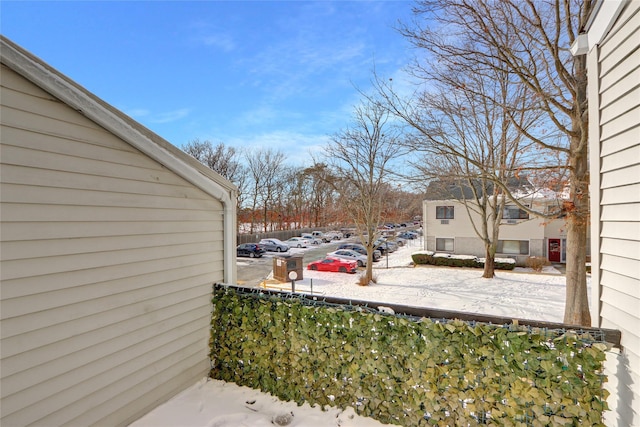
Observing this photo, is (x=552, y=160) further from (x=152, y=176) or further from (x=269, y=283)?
(x=269, y=283)

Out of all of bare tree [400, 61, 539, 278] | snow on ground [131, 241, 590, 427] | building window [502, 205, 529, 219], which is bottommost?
snow on ground [131, 241, 590, 427]

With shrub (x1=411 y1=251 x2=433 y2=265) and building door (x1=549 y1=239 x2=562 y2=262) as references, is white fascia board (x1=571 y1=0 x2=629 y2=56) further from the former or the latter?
building door (x1=549 y1=239 x2=562 y2=262)

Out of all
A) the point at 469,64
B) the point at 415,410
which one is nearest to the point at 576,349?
the point at 415,410

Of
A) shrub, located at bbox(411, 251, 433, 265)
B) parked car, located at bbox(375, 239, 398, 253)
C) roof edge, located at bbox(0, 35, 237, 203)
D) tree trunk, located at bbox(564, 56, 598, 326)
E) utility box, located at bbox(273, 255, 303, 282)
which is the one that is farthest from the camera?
parked car, located at bbox(375, 239, 398, 253)

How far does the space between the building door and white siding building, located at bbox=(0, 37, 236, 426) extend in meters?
23.0

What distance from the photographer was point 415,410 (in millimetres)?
2760

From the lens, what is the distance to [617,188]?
2.27m

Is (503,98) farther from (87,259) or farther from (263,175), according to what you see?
(263,175)

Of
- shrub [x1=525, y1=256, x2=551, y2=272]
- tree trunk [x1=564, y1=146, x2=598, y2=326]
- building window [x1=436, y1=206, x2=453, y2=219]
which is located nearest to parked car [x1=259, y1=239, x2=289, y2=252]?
building window [x1=436, y1=206, x2=453, y2=219]

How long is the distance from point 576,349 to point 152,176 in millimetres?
4254

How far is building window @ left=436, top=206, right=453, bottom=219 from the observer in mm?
21156

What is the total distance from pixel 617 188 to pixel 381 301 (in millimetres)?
4671

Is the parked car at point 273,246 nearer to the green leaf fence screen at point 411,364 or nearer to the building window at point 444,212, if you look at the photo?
the building window at point 444,212

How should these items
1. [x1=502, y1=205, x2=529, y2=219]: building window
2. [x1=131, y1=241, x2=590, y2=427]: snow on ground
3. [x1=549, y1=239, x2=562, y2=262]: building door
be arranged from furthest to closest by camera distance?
[x1=549, y1=239, x2=562, y2=262]: building door → [x1=502, y1=205, x2=529, y2=219]: building window → [x1=131, y1=241, x2=590, y2=427]: snow on ground
